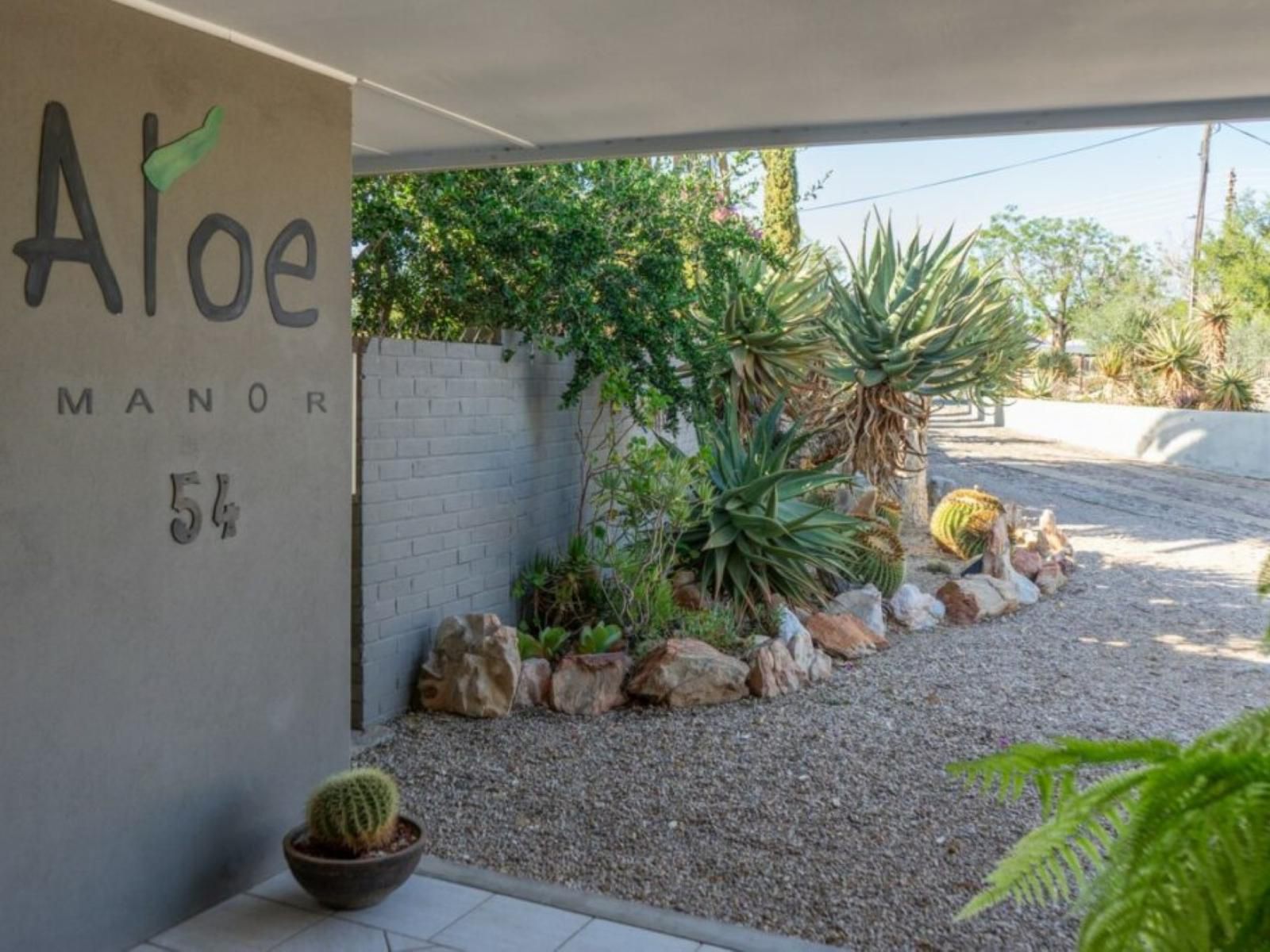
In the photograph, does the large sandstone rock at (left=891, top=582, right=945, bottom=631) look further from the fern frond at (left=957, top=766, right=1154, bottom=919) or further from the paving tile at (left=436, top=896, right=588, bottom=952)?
the fern frond at (left=957, top=766, right=1154, bottom=919)

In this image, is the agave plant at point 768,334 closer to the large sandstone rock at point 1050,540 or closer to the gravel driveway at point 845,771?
the large sandstone rock at point 1050,540

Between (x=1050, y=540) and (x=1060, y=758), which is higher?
(x=1060, y=758)

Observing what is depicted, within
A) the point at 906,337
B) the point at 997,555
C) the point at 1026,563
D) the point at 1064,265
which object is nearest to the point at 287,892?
the point at 997,555

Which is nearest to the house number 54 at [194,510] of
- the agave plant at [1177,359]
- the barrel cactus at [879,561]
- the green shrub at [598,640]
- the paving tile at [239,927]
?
the paving tile at [239,927]

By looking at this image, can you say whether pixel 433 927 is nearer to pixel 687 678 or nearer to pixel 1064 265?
pixel 687 678

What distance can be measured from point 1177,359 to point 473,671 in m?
18.9

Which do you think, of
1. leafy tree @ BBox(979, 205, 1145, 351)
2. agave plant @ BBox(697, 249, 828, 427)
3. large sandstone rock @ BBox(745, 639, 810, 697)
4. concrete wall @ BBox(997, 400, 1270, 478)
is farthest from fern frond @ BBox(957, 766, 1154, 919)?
leafy tree @ BBox(979, 205, 1145, 351)

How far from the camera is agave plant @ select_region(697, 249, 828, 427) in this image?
333 inches

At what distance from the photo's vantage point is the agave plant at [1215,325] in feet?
67.9

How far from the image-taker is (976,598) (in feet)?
24.7

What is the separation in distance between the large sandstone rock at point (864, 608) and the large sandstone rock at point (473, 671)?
2.44m

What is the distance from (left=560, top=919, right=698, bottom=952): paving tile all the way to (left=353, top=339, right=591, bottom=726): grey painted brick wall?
86.9 inches

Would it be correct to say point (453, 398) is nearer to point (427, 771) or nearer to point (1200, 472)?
point (427, 771)

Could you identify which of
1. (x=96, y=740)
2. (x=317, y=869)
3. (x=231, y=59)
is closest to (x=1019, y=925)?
(x=317, y=869)
